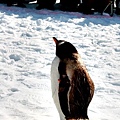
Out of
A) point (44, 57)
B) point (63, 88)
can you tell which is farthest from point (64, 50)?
point (44, 57)

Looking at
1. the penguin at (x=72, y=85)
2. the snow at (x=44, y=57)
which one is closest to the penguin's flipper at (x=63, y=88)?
the penguin at (x=72, y=85)

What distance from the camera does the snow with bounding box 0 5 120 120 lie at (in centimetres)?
338

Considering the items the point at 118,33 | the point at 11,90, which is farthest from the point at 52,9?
the point at 11,90

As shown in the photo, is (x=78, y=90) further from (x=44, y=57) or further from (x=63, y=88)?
(x=44, y=57)

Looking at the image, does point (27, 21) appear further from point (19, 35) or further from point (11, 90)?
point (11, 90)

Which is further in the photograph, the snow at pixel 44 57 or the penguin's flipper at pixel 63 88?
the snow at pixel 44 57

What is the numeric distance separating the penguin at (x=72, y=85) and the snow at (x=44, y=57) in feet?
2.72

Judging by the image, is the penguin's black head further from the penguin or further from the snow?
the snow

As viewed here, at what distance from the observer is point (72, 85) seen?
2252 millimetres

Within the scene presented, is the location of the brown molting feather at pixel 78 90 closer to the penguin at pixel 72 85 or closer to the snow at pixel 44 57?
the penguin at pixel 72 85

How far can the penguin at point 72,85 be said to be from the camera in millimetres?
2258

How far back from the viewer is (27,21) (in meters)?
7.25

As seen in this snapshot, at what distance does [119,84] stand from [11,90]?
128cm

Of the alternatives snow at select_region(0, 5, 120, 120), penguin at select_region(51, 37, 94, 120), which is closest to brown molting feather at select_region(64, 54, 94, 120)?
penguin at select_region(51, 37, 94, 120)
